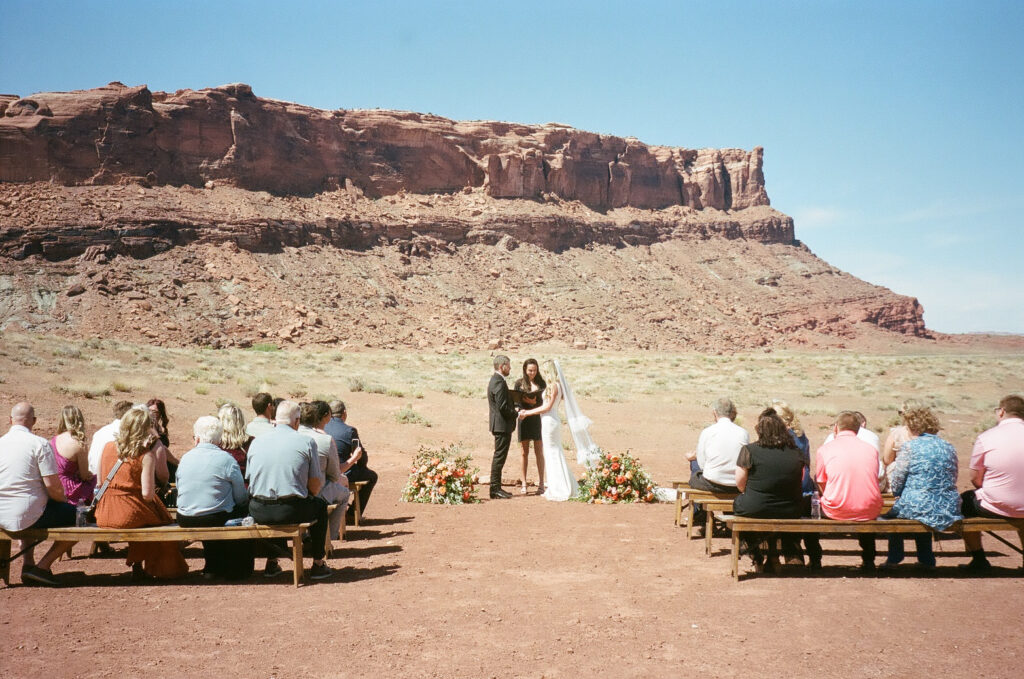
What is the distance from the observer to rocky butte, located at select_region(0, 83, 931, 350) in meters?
52.7

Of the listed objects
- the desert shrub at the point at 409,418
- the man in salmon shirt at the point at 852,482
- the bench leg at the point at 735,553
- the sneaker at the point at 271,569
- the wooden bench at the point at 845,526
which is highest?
the man in salmon shirt at the point at 852,482

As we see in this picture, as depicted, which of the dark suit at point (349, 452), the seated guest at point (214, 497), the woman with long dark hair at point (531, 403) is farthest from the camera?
the woman with long dark hair at point (531, 403)

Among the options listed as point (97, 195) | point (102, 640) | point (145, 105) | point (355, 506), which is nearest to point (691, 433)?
point (355, 506)

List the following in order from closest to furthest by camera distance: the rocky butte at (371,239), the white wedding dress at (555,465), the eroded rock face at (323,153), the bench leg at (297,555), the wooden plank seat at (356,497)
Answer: the bench leg at (297,555)
the wooden plank seat at (356,497)
the white wedding dress at (555,465)
the rocky butte at (371,239)
the eroded rock face at (323,153)

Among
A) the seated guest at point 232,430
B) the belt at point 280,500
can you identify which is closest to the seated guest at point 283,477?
the belt at point 280,500

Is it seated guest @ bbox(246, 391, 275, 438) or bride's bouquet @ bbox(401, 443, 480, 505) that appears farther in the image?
bride's bouquet @ bbox(401, 443, 480, 505)

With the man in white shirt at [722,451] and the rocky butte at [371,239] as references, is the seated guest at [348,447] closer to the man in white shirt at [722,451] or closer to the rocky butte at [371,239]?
the man in white shirt at [722,451]

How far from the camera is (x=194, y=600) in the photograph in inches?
243

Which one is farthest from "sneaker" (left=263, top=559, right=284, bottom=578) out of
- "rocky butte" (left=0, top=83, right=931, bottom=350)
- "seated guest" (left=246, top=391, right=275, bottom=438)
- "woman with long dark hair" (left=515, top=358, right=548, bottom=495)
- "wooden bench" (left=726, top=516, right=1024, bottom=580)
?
"rocky butte" (left=0, top=83, right=931, bottom=350)

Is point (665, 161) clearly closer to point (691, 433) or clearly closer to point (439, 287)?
point (439, 287)

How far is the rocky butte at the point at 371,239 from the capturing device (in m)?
52.7

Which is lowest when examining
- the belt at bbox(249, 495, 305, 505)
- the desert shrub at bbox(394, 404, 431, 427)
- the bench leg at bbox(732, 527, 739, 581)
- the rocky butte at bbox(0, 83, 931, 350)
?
the desert shrub at bbox(394, 404, 431, 427)

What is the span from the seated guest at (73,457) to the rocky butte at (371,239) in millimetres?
43337

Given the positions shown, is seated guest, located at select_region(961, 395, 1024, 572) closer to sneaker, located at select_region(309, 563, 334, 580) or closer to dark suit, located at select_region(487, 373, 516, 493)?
dark suit, located at select_region(487, 373, 516, 493)
